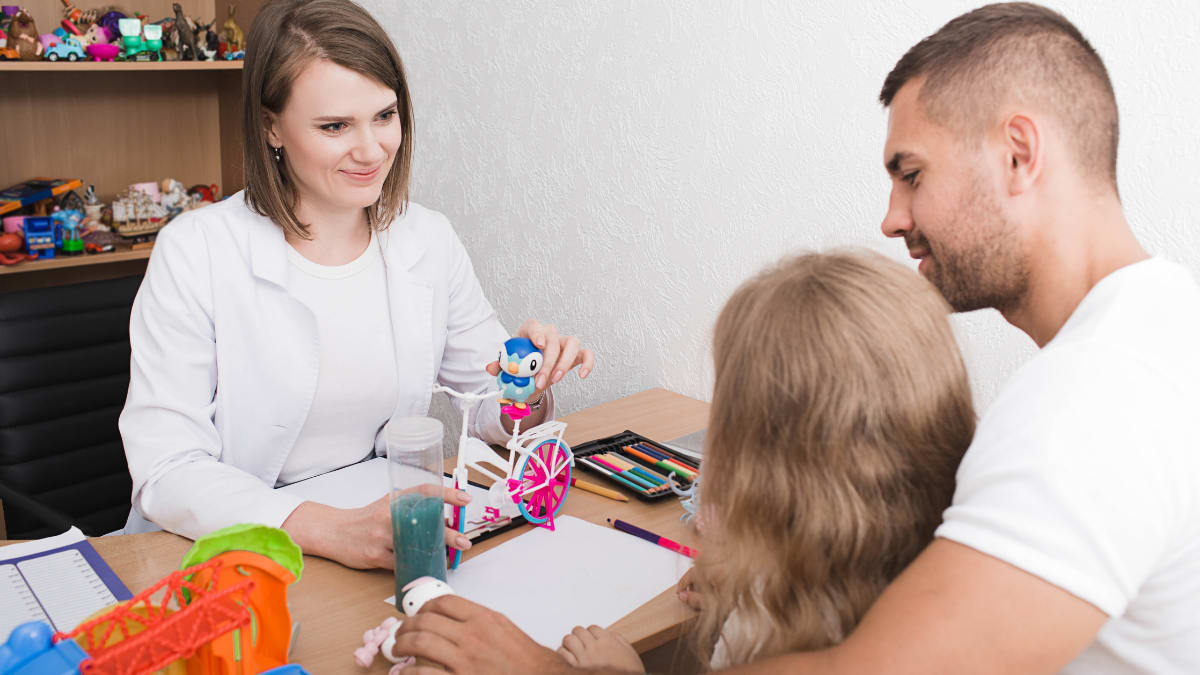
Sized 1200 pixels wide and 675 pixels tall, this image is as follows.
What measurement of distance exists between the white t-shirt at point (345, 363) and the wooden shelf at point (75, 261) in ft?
4.62

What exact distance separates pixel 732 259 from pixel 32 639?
49.7 inches

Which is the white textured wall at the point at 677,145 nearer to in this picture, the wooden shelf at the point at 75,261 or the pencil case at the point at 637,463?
the pencil case at the point at 637,463

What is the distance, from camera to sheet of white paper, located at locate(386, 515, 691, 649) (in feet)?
3.51

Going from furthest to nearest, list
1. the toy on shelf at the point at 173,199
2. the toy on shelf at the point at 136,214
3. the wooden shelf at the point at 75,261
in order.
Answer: the toy on shelf at the point at 173,199 → the toy on shelf at the point at 136,214 → the wooden shelf at the point at 75,261

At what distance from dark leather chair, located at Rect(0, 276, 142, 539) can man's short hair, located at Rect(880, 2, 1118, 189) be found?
1487 millimetres

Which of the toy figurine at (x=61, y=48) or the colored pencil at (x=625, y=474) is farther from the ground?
the toy figurine at (x=61, y=48)

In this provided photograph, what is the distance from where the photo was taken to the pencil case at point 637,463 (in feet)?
4.55

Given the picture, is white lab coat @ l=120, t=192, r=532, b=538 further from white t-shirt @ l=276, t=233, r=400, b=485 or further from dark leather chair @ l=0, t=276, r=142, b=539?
dark leather chair @ l=0, t=276, r=142, b=539

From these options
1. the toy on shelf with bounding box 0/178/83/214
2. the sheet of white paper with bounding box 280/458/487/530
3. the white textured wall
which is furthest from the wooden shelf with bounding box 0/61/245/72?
the sheet of white paper with bounding box 280/458/487/530

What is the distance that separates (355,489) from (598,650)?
569 mm

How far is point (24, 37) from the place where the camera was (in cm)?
240

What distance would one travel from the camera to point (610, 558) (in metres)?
1.20

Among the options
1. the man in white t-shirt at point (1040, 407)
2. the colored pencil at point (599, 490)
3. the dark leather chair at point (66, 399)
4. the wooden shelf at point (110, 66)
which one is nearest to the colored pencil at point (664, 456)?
the colored pencil at point (599, 490)

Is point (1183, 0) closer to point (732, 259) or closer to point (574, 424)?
point (732, 259)
